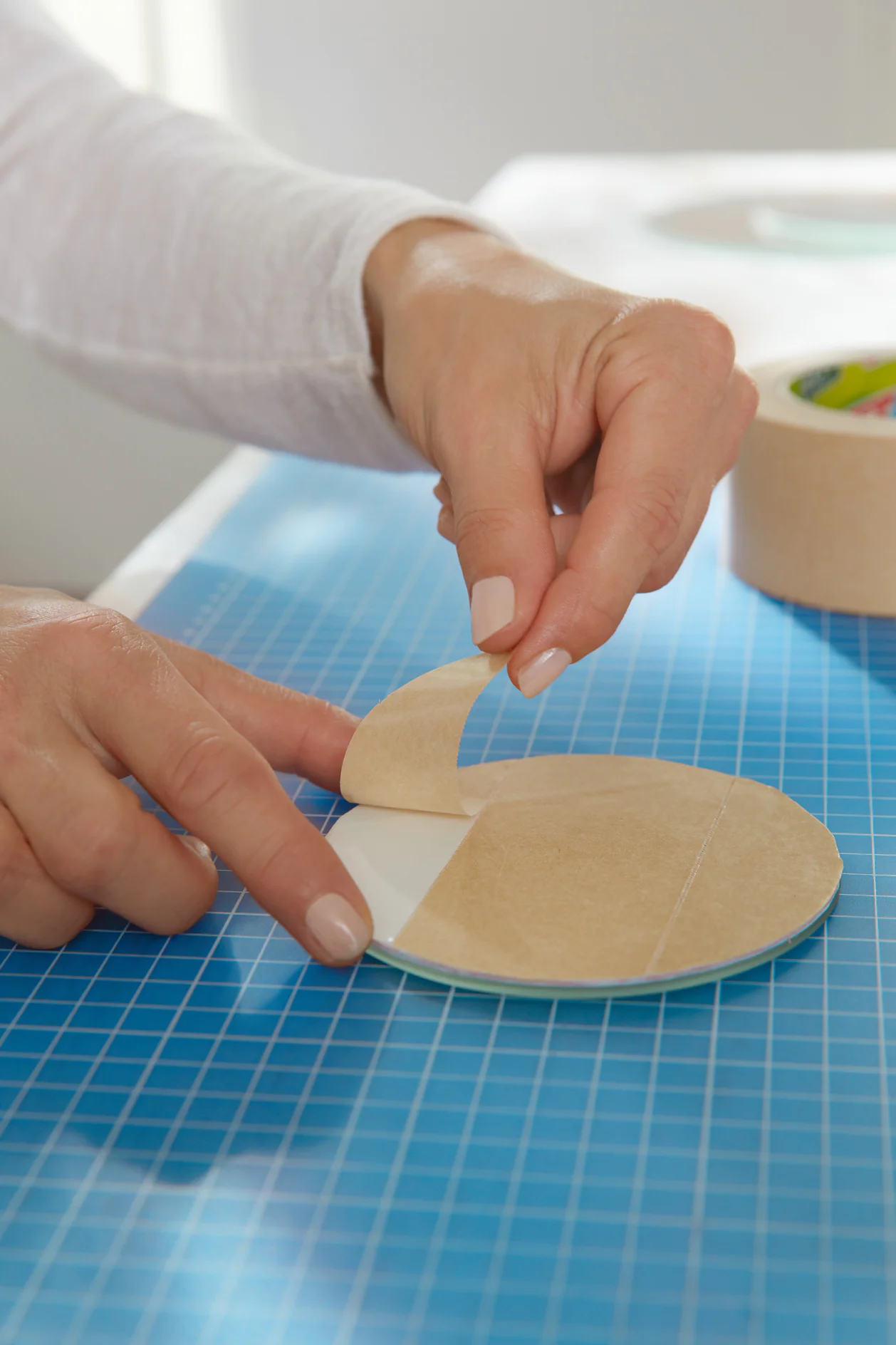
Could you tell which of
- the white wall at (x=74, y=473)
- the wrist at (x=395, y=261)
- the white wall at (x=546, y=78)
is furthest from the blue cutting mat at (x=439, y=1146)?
the white wall at (x=546, y=78)

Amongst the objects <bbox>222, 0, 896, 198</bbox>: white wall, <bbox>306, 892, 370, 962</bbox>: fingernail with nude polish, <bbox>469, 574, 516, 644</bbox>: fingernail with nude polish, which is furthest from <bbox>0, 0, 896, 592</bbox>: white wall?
<bbox>306, 892, 370, 962</bbox>: fingernail with nude polish

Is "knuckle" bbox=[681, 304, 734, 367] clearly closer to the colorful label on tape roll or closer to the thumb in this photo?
the thumb

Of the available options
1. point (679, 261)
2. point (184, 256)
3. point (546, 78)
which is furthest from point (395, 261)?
point (546, 78)

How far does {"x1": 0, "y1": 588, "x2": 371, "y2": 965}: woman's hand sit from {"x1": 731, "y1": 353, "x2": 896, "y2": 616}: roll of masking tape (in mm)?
497

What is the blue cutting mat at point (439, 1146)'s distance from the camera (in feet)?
1.50

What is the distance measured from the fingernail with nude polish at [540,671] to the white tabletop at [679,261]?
45 cm

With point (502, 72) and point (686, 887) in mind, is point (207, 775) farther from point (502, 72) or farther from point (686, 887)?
point (502, 72)

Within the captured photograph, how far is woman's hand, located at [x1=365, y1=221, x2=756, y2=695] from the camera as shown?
69 centimetres

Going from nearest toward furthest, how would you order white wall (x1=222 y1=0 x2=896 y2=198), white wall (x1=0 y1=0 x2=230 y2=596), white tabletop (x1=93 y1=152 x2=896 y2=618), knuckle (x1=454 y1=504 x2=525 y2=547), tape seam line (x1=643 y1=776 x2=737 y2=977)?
tape seam line (x1=643 y1=776 x2=737 y2=977) < knuckle (x1=454 y1=504 x2=525 y2=547) < white tabletop (x1=93 y1=152 x2=896 y2=618) < white wall (x1=0 y1=0 x2=230 y2=596) < white wall (x1=222 y1=0 x2=896 y2=198)

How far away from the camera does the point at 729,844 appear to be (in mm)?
675

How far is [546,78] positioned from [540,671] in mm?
3841

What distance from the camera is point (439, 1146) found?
522 millimetres

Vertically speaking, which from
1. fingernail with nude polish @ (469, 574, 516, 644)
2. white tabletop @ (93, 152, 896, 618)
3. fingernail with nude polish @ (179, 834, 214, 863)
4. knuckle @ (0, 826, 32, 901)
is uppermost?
fingernail with nude polish @ (469, 574, 516, 644)

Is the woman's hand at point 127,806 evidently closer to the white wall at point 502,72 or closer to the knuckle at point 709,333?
the knuckle at point 709,333
